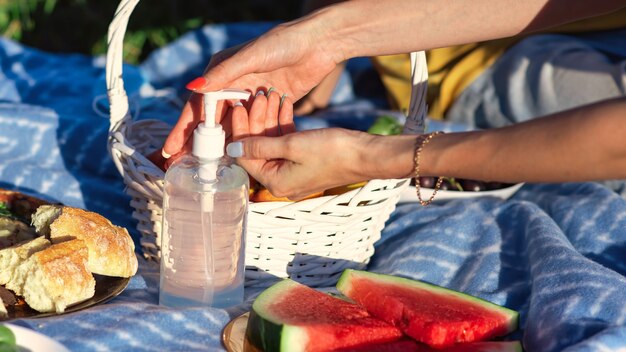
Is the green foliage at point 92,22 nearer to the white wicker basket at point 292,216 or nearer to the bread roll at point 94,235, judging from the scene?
the white wicker basket at point 292,216

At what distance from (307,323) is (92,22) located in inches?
132

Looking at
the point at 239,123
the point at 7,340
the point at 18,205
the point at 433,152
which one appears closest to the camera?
the point at 7,340

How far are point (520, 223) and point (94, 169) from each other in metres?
1.34

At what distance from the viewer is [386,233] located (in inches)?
102

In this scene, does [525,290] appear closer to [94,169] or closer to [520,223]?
[520,223]

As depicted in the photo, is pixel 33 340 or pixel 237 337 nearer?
pixel 33 340

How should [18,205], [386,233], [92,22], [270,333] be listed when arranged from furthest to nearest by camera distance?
[92,22], [386,233], [18,205], [270,333]

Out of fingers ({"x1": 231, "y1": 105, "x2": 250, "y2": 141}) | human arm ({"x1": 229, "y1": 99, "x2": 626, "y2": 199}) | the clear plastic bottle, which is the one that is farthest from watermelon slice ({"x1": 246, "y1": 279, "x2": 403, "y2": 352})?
fingers ({"x1": 231, "y1": 105, "x2": 250, "y2": 141})

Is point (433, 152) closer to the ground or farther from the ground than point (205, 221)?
farther from the ground

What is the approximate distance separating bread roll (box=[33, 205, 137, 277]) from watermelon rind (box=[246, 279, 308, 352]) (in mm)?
356

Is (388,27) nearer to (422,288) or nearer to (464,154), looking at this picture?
(464,154)

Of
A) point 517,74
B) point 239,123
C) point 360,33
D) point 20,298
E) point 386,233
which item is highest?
point 360,33

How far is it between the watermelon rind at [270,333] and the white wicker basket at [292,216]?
286 mm

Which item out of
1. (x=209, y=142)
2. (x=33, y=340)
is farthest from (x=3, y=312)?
(x=209, y=142)
